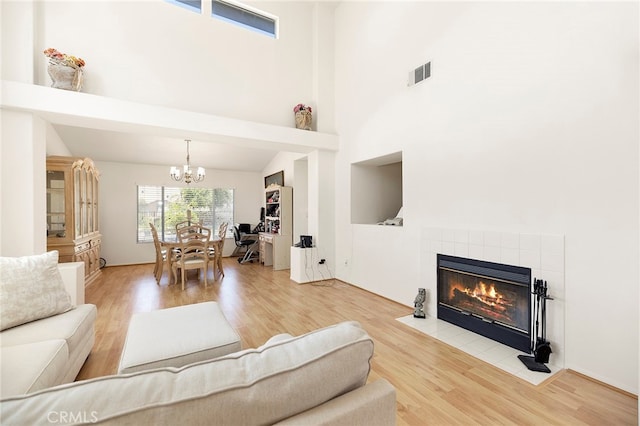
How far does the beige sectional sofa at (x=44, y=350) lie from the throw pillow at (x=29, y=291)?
0.03 metres

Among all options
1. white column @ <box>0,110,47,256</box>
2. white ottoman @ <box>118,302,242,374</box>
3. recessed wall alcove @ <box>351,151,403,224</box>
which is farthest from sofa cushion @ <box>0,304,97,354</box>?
recessed wall alcove @ <box>351,151,403,224</box>

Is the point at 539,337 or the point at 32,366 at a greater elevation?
the point at 32,366

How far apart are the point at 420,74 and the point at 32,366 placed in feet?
13.4

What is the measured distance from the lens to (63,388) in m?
0.61

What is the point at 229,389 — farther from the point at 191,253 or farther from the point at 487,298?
the point at 191,253

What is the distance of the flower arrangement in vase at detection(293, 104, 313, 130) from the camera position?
454cm

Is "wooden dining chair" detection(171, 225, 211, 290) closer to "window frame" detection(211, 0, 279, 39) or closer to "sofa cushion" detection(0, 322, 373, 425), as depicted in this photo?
"window frame" detection(211, 0, 279, 39)

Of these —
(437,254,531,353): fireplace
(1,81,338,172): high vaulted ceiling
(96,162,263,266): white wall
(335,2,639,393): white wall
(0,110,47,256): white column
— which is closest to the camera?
(335,2,639,393): white wall

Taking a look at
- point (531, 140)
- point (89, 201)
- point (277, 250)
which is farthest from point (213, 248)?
point (531, 140)

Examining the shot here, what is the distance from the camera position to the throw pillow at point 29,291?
66.8 inches

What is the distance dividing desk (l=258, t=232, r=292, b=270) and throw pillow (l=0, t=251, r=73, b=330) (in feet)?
13.1

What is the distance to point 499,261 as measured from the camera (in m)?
2.53

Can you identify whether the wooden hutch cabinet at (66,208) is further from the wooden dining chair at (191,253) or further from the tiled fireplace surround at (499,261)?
the tiled fireplace surround at (499,261)

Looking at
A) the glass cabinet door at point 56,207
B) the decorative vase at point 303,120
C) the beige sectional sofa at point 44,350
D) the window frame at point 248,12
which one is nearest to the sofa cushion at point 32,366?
the beige sectional sofa at point 44,350
